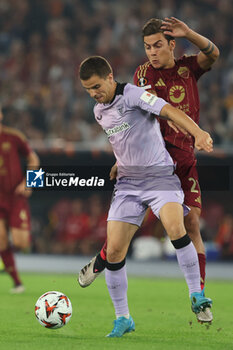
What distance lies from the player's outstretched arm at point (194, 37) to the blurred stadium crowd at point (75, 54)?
8.24 metres

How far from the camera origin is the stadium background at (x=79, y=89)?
15078 millimetres

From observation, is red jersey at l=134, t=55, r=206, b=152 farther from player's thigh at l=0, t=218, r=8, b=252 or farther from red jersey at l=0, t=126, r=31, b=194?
player's thigh at l=0, t=218, r=8, b=252

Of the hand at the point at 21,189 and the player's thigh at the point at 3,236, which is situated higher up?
the hand at the point at 21,189

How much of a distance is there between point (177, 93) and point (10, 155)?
4413mm

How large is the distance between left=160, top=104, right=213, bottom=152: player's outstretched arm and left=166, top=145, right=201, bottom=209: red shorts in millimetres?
1089

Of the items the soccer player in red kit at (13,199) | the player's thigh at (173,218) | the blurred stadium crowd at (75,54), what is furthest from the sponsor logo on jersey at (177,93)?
→ the blurred stadium crowd at (75,54)

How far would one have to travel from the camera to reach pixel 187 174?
21.3ft

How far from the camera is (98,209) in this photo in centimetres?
1620

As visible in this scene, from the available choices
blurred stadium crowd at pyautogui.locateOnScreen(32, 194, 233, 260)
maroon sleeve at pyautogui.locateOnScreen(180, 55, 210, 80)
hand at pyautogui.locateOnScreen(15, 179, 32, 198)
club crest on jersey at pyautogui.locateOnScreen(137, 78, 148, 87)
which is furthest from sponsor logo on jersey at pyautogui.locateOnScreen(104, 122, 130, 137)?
blurred stadium crowd at pyautogui.locateOnScreen(32, 194, 233, 260)

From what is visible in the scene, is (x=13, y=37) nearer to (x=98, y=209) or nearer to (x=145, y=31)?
(x=98, y=209)

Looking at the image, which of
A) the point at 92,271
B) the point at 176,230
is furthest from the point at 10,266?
the point at 176,230

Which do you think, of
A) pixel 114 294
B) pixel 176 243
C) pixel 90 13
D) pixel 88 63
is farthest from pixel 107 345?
pixel 90 13

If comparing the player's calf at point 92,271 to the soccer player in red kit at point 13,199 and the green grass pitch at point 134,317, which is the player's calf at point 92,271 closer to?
the green grass pitch at point 134,317

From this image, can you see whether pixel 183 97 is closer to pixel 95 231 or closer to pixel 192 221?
pixel 192 221
